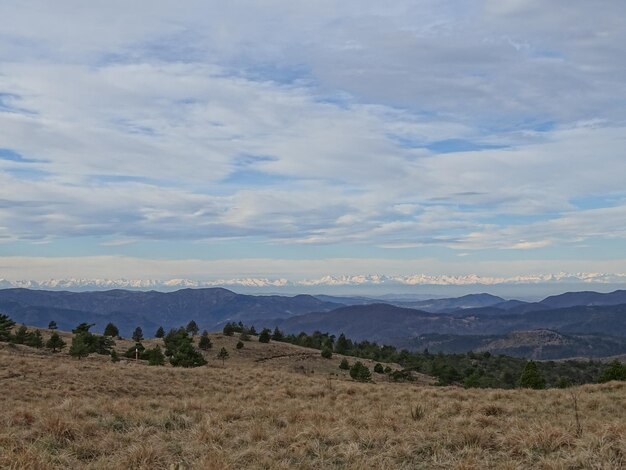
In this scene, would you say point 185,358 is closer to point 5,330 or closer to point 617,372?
point 5,330

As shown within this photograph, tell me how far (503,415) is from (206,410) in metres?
8.11

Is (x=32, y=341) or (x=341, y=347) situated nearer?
(x=32, y=341)

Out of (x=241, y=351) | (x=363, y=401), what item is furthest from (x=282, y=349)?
(x=363, y=401)

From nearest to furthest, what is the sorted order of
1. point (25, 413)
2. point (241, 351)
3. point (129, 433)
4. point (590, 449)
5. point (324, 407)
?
point (590, 449) → point (129, 433) → point (25, 413) → point (324, 407) → point (241, 351)

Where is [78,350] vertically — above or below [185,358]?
above

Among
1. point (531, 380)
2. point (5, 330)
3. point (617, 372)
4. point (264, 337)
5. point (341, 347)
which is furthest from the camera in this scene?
point (341, 347)

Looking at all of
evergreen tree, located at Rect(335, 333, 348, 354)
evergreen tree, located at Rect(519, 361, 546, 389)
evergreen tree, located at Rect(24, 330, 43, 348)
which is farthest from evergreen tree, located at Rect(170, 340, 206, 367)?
evergreen tree, located at Rect(335, 333, 348, 354)

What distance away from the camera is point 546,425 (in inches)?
402

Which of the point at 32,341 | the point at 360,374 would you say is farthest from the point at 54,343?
the point at 360,374

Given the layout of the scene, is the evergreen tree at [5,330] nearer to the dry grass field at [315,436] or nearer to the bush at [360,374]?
Result: the bush at [360,374]

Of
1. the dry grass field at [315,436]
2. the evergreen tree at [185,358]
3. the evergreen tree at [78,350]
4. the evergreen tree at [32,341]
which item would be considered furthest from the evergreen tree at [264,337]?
the dry grass field at [315,436]

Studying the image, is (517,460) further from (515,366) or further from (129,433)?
(515,366)

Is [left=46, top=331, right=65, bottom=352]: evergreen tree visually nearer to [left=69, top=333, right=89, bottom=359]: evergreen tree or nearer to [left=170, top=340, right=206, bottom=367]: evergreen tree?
[left=69, top=333, right=89, bottom=359]: evergreen tree

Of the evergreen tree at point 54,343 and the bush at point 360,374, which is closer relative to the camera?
the evergreen tree at point 54,343
